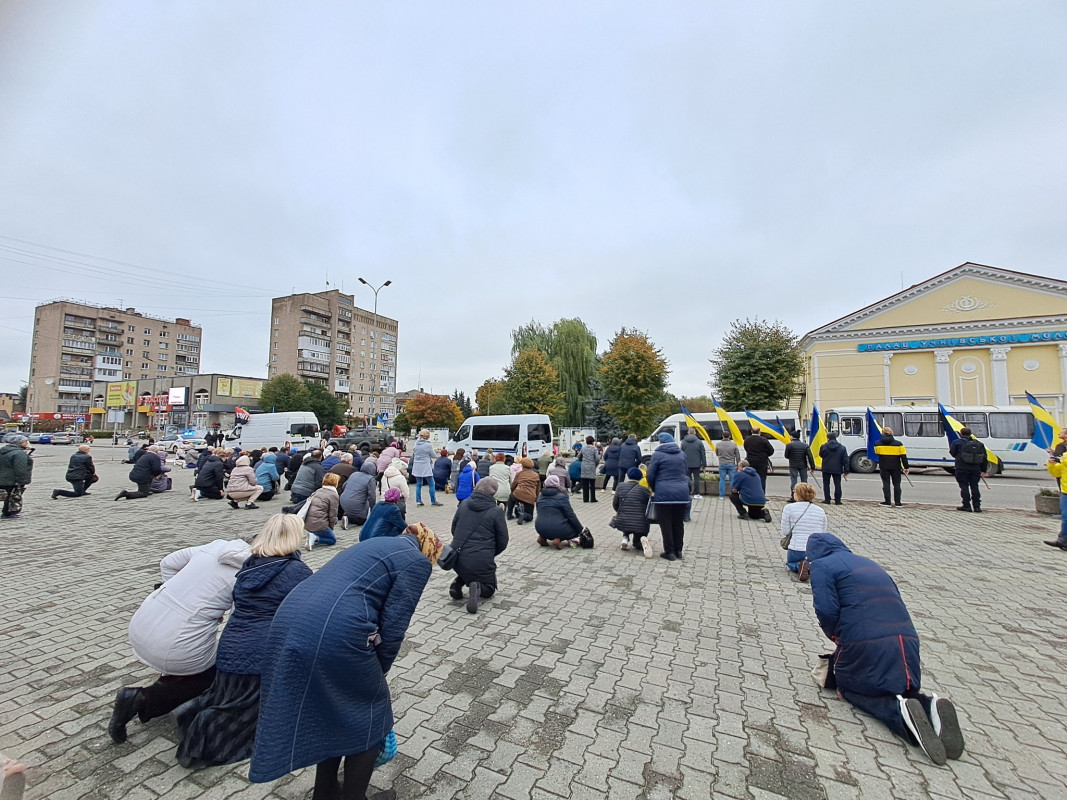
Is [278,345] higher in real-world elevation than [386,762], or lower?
higher

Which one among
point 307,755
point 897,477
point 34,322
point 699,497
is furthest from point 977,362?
point 34,322

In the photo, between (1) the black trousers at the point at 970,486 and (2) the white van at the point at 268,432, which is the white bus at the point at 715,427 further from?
(2) the white van at the point at 268,432

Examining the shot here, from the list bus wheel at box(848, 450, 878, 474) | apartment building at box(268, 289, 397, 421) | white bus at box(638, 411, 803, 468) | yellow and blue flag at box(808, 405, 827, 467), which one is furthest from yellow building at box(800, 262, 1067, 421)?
apartment building at box(268, 289, 397, 421)

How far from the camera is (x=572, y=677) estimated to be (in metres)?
3.43

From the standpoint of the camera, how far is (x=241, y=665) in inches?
98.9

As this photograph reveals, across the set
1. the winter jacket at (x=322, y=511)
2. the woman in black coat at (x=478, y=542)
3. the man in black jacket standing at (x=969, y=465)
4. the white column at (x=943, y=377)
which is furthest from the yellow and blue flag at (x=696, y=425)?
the white column at (x=943, y=377)

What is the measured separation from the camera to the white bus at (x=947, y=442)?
60.0 ft

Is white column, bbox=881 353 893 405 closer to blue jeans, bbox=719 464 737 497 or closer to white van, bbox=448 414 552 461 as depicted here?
white van, bbox=448 414 552 461

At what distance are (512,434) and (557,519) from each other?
13993mm

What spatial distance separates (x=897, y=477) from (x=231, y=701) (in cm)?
1322

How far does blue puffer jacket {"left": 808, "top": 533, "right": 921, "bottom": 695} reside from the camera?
2783mm

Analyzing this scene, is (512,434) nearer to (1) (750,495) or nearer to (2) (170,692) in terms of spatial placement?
(1) (750,495)

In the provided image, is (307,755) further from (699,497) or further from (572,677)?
(699,497)

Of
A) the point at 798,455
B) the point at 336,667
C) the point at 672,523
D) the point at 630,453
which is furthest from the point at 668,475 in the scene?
the point at 798,455
